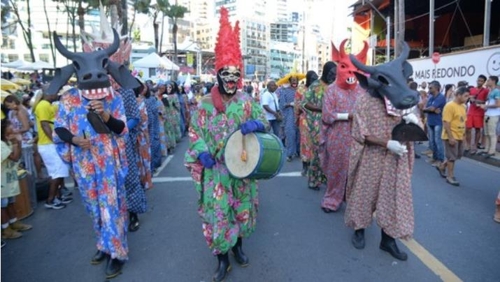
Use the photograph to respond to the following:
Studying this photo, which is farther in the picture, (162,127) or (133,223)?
(162,127)

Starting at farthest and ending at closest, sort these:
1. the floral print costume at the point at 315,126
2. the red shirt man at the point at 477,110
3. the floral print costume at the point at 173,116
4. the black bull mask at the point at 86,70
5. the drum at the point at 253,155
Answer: the floral print costume at the point at 173,116, the red shirt man at the point at 477,110, the floral print costume at the point at 315,126, the black bull mask at the point at 86,70, the drum at the point at 253,155

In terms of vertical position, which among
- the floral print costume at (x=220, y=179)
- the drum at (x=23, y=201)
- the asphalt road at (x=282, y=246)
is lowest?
the asphalt road at (x=282, y=246)

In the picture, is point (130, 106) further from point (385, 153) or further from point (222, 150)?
point (385, 153)

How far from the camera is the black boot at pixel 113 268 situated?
366 cm

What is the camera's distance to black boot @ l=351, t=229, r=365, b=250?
13.8ft

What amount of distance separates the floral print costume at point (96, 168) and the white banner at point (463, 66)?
10046mm

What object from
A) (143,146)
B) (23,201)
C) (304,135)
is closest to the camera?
(23,201)

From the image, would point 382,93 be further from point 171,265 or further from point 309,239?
point 171,265

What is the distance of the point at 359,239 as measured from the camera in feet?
13.9

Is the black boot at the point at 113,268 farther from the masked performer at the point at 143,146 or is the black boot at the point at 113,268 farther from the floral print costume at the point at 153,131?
the floral print costume at the point at 153,131

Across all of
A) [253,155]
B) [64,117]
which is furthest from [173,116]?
[253,155]

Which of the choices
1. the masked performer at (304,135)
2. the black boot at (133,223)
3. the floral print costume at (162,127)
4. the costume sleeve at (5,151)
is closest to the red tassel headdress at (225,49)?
the black boot at (133,223)

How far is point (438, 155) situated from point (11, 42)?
295ft

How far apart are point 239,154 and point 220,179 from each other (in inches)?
11.9
